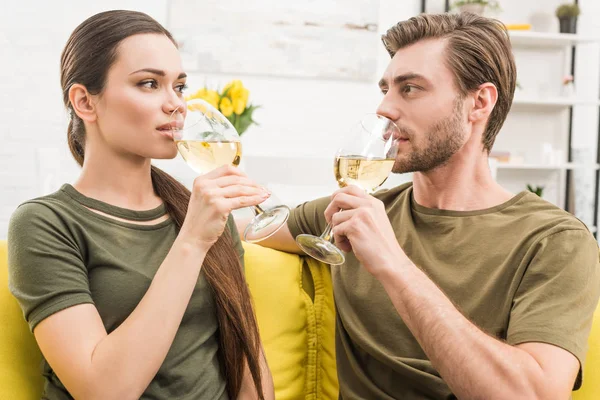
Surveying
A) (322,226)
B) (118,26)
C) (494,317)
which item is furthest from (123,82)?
(494,317)

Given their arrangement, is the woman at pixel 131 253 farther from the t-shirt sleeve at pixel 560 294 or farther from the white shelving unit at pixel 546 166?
the white shelving unit at pixel 546 166

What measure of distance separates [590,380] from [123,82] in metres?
1.19

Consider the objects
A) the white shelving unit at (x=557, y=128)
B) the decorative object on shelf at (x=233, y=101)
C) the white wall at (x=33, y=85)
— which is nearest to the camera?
the decorative object on shelf at (x=233, y=101)

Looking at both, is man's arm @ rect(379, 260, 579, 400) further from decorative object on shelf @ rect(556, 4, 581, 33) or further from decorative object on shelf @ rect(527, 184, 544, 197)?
decorative object on shelf @ rect(556, 4, 581, 33)

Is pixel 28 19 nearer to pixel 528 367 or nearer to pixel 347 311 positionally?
pixel 347 311

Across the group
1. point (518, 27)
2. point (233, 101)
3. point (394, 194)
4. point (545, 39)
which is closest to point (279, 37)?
point (518, 27)

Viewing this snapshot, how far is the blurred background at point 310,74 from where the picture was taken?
206 inches

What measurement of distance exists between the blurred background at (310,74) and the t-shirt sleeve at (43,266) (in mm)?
3914

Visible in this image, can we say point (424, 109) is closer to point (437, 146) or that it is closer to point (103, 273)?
point (437, 146)

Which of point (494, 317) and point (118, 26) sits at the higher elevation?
point (118, 26)

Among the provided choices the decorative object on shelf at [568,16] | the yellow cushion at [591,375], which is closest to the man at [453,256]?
the yellow cushion at [591,375]

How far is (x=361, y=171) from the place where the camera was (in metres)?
1.42

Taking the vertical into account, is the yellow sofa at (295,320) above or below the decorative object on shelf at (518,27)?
below

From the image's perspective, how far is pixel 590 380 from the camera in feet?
5.05
